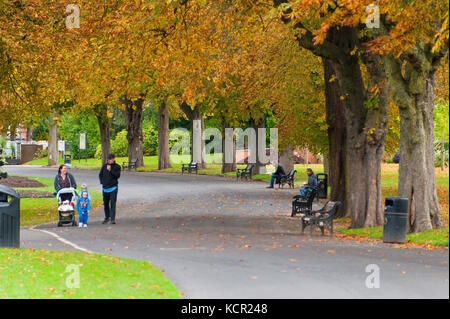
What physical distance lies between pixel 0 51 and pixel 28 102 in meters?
3.44

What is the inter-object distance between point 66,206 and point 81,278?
953 cm

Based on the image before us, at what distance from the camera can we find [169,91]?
47594 millimetres

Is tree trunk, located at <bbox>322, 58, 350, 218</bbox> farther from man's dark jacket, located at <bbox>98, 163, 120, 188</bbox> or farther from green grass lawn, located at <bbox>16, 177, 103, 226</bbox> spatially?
green grass lawn, located at <bbox>16, 177, 103, 226</bbox>

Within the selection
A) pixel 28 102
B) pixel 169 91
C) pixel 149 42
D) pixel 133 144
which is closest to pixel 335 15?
pixel 149 42

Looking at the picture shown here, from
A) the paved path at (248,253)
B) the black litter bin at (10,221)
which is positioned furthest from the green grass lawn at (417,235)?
the black litter bin at (10,221)

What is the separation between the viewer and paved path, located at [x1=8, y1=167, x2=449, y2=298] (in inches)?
341

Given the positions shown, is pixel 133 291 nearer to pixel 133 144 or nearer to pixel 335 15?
pixel 335 15

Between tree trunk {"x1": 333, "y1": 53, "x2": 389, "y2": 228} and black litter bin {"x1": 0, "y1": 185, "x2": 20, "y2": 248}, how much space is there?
8.88m

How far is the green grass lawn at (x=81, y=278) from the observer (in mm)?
9469

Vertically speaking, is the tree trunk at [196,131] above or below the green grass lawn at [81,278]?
above

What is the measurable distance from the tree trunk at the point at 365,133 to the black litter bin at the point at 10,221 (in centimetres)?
888

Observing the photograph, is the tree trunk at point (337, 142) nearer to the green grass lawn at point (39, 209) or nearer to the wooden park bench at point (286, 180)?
the green grass lawn at point (39, 209)
